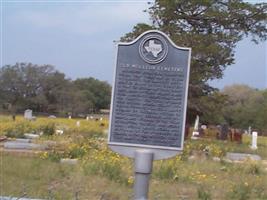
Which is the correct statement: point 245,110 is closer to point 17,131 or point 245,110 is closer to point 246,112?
point 246,112

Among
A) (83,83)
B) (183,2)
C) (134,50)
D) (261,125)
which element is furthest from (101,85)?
(134,50)

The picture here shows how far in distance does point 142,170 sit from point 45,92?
6761 cm

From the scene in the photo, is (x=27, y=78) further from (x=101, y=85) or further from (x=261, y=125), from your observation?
(x=261, y=125)

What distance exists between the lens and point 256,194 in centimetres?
910

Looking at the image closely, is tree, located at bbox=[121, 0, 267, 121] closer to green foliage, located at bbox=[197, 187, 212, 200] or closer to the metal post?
green foliage, located at bbox=[197, 187, 212, 200]

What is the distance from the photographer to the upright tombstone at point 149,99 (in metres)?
5.49

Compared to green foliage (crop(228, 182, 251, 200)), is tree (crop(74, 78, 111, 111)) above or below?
above

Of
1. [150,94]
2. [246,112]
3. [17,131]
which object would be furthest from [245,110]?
[150,94]

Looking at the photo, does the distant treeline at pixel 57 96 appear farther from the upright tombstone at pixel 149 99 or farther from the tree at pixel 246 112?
the upright tombstone at pixel 149 99

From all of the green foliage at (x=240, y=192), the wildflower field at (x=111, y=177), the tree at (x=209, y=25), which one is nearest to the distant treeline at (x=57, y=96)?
the tree at (x=209, y=25)

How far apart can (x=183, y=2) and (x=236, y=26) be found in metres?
2.64

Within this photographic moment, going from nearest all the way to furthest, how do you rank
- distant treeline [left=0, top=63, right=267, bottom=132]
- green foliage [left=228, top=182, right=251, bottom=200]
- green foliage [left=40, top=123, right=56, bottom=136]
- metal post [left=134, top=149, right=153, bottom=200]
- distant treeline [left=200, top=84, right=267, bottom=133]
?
1. metal post [left=134, top=149, right=153, bottom=200]
2. green foliage [left=228, top=182, right=251, bottom=200]
3. green foliage [left=40, top=123, right=56, bottom=136]
4. distant treeline [left=200, top=84, right=267, bottom=133]
5. distant treeline [left=0, top=63, right=267, bottom=132]

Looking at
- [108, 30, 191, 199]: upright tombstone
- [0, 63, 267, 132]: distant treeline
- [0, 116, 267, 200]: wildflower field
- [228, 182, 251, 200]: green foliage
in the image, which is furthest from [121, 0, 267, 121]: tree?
[0, 63, 267, 132]: distant treeline

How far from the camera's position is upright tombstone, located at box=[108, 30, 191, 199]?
549 cm
